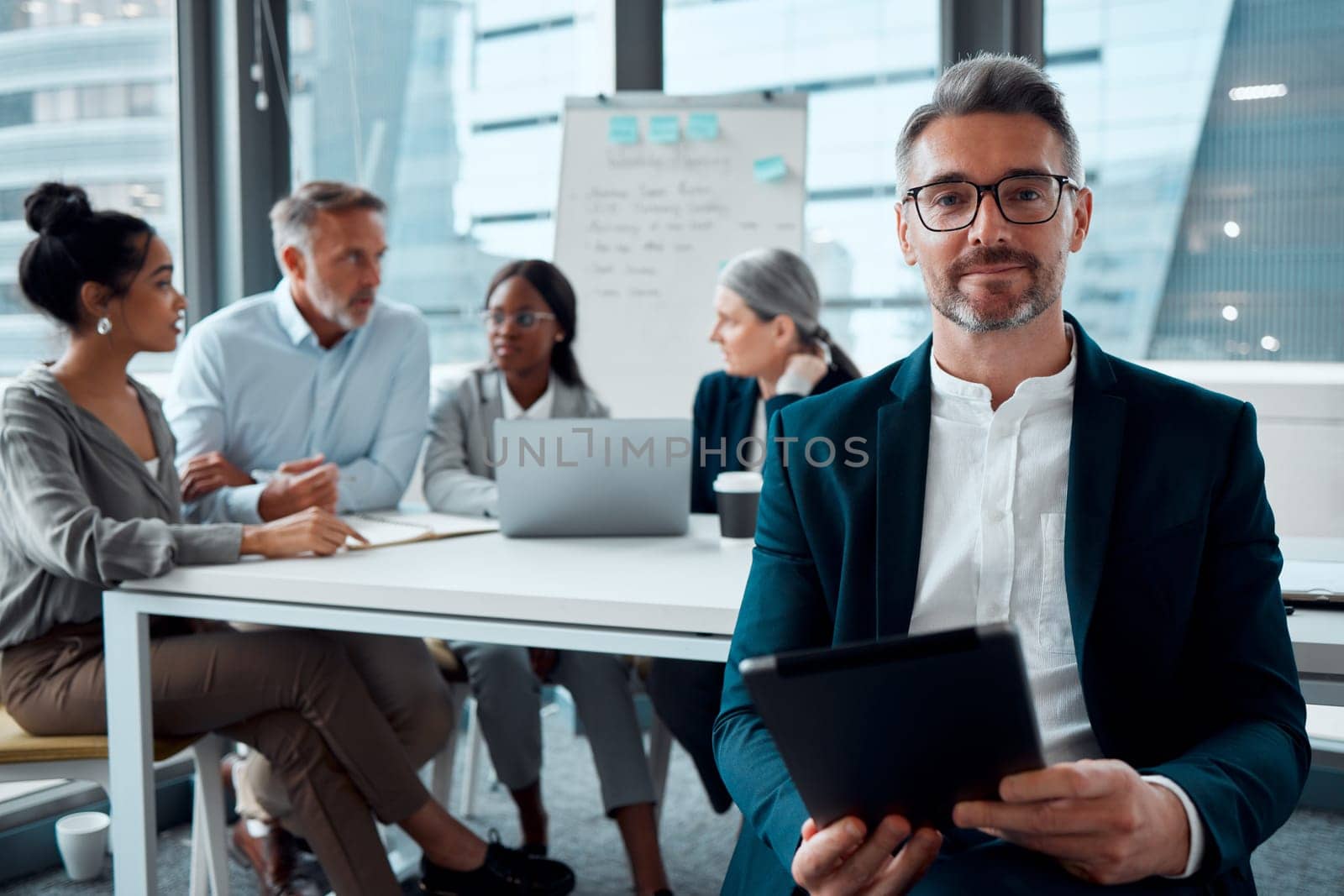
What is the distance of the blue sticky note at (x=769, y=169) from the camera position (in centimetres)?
328

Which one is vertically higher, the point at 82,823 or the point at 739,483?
the point at 739,483

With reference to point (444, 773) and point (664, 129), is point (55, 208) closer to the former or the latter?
point (444, 773)

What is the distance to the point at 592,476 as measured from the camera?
2.05m

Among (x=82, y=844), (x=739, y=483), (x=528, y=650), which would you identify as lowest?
(x=82, y=844)

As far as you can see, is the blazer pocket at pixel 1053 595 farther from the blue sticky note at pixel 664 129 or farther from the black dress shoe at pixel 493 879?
the blue sticky note at pixel 664 129

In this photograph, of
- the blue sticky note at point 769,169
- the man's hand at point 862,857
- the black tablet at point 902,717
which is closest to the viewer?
the black tablet at point 902,717

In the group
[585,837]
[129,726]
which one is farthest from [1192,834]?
[585,837]

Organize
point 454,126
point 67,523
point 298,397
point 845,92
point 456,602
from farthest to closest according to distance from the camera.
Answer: point 454,126
point 845,92
point 298,397
point 67,523
point 456,602

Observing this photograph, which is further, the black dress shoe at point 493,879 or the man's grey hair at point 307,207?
the man's grey hair at point 307,207

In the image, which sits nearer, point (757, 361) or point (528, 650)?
point (528, 650)

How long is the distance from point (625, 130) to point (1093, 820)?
2748 mm

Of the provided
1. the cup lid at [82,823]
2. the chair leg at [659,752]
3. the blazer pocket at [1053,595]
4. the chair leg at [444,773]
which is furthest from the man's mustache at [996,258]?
the cup lid at [82,823]

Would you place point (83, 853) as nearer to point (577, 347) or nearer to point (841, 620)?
point (577, 347)

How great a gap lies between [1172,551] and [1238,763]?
0.20 meters
